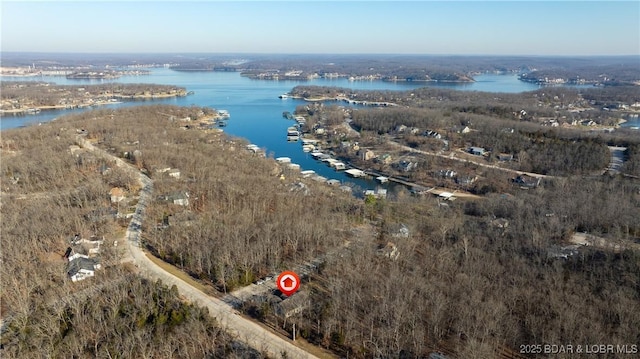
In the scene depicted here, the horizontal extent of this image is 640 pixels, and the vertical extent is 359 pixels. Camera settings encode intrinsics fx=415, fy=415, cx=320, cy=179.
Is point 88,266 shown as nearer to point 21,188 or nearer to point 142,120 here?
point 21,188

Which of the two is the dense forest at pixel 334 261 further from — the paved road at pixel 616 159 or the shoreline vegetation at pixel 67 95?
the shoreline vegetation at pixel 67 95

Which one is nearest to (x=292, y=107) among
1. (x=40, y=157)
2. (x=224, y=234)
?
(x=40, y=157)

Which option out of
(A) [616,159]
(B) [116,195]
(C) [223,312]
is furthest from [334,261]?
(A) [616,159]

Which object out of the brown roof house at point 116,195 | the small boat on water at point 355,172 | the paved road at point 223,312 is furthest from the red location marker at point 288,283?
the small boat on water at point 355,172

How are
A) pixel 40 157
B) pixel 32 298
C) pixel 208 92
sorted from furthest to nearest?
pixel 208 92 → pixel 40 157 → pixel 32 298

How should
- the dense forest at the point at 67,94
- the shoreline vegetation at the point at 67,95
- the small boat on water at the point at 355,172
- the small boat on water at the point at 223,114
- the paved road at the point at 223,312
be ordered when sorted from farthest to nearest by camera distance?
the dense forest at the point at 67,94 < the shoreline vegetation at the point at 67,95 < the small boat on water at the point at 223,114 < the small boat on water at the point at 355,172 < the paved road at the point at 223,312

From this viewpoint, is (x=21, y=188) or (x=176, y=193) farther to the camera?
(x=21, y=188)

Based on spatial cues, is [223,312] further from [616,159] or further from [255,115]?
[255,115]

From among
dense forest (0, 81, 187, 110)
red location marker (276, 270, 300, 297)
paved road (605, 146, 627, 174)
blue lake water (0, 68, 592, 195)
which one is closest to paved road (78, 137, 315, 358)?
red location marker (276, 270, 300, 297)
